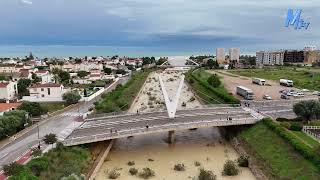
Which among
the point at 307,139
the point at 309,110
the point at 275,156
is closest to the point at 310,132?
the point at 307,139

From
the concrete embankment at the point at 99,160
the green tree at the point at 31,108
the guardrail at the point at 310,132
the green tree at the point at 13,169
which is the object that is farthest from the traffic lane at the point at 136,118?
the green tree at the point at 13,169

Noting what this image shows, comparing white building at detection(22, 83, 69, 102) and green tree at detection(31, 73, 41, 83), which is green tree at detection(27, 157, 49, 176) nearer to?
white building at detection(22, 83, 69, 102)

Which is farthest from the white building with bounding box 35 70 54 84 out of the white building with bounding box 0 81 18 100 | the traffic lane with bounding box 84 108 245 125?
the traffic lane with bounding box 84 108 245 125

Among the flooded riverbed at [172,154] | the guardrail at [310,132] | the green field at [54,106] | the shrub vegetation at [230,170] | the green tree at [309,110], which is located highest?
the green tree at [309,110]

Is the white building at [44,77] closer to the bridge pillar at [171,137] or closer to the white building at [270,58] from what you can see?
the bridge pillar at [171,137]

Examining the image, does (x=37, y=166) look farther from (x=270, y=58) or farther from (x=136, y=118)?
(x=270, y=58)

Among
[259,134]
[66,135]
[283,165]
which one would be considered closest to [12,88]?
[66,135]
